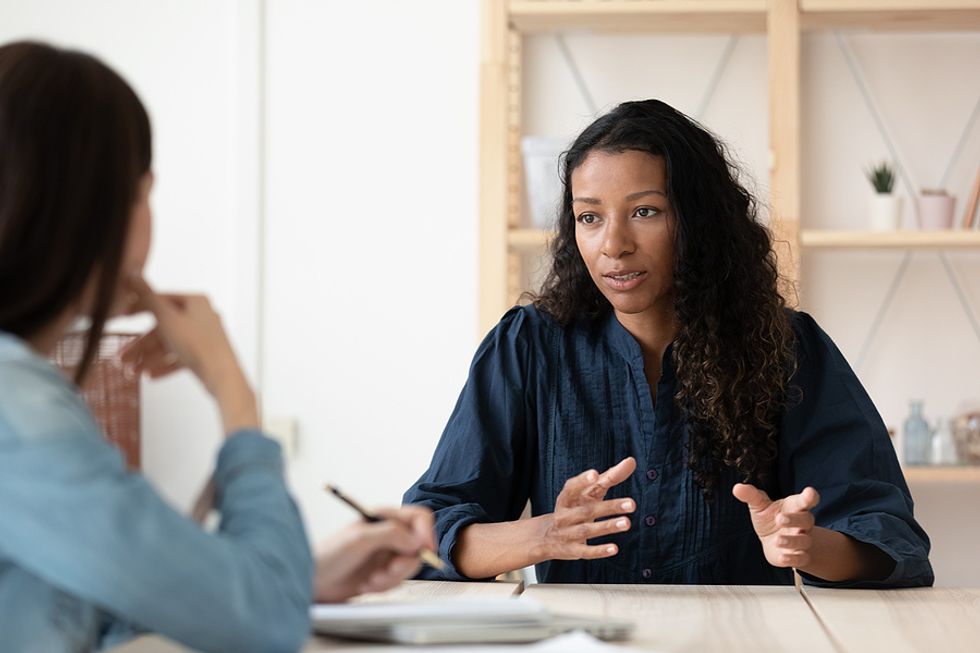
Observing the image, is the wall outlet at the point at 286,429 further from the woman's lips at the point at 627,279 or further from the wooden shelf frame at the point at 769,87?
the woman's lips at the point at 627,279

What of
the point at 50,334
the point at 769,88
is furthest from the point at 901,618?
the point at 769,88

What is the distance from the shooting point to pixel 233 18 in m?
3.24

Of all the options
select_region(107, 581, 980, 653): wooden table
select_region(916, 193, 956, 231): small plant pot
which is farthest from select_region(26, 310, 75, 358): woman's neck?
select_region(916, 193, 956, 231): small plant pot

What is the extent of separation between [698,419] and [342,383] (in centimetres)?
158

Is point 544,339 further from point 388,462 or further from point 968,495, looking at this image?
point 968,495

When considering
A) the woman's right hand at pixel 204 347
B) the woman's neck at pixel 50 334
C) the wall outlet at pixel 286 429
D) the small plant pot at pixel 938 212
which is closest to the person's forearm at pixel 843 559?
the woman's right hand at pixel 204 347

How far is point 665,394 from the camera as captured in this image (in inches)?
70.2

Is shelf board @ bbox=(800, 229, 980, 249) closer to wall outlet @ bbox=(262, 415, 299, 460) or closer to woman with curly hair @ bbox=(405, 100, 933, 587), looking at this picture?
woman with curly hair @ bbox=(405, 100, 933, 587)

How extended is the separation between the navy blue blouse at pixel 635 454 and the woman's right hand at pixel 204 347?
698mm

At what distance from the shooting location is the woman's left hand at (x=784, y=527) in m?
1.41

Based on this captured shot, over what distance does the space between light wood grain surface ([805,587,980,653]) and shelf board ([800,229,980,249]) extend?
141cm

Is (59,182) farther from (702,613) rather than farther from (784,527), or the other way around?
(784,527)

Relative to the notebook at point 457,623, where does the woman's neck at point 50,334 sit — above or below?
above

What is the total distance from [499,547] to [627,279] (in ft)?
1.55
